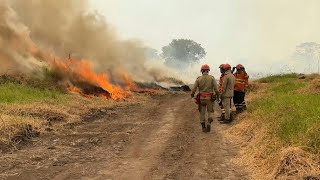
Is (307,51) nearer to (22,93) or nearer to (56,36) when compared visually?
(56,36)

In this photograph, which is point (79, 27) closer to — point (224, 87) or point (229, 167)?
point (224, 87)

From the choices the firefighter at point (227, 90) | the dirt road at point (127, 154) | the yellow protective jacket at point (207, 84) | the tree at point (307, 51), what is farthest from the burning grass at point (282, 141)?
the tree at point (307, 51)

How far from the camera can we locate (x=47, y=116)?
14.3 meters

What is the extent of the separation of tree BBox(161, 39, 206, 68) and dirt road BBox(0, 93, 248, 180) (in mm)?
89990

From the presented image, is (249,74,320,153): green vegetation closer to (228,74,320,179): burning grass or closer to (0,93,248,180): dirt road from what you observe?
(228,74,320,179): burning grass

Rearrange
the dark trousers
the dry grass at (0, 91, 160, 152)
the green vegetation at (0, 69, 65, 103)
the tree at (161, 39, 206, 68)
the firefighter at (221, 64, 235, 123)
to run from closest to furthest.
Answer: the dry grass at (0, 91, 160, 152) < the firefighter at (221, 64, 235, 123) < the dark trousers < the green vegetation at (0, 69, 65, 103) < the tree at (161, 39, 206, 68)

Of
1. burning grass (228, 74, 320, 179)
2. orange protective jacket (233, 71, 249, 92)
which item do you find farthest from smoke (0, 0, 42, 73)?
burning grass (228, 74, 320, 179)

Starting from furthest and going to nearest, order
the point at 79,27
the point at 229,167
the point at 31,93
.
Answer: the point at 79,27 < the point at 31,93 < the point at 229,167

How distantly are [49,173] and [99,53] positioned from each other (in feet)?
75.2

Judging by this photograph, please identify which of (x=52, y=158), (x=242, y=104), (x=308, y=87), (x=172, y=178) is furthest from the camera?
(x=308, y=87)

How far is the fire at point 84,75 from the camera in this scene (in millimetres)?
23819

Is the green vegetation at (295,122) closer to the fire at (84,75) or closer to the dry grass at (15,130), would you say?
the dry grass at (15,130)

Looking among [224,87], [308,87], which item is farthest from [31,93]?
[308,87]

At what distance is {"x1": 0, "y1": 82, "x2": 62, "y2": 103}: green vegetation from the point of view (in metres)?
16.2
